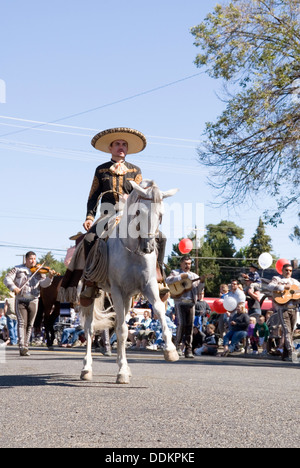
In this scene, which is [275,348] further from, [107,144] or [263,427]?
[263,427]

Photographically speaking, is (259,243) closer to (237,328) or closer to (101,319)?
(237,328)

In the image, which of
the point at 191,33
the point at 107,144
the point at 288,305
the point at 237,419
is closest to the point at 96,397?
the point at 237,419

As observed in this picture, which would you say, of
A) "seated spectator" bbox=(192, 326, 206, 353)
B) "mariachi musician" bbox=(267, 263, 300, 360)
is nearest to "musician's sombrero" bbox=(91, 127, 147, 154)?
"mariachi musician" bbox=(267, 263, 300, 360)

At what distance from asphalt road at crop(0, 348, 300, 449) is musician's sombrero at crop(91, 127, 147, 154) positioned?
324 centimetres

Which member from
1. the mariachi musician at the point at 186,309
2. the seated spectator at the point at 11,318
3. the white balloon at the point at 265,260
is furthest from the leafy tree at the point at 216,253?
the mariachi musician at the point at 186,309

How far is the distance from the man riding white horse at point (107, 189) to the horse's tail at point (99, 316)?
0.68 ft

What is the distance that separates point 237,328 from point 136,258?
10703mm

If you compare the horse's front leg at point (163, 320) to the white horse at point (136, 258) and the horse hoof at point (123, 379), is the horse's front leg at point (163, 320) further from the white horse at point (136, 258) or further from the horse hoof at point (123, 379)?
the horse hoof at point (123, 379)

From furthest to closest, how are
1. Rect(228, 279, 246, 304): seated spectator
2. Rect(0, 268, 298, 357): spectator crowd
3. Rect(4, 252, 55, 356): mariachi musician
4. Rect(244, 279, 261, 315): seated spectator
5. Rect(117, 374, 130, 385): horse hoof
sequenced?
Rect(244, 279, 261, 315): seated spectator → Rect(228, 279, 246, 304): seated spectator → Rect(0, 268, 298, 357): spectator crowd → Rect(4, 252, 55, 356): mariachi musician → Rect(117, 374, 130, 385): horse hoof

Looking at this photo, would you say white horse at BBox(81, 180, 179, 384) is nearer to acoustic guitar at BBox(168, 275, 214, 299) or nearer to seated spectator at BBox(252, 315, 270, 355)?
acoustic guitar at BBox(168, 275, 214, 299)

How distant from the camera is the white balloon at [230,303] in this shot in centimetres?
1964

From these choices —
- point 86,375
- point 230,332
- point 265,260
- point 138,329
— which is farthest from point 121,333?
point 265,260

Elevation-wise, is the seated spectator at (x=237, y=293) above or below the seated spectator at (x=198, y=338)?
above

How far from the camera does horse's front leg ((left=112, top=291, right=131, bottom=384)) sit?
8.98 m
